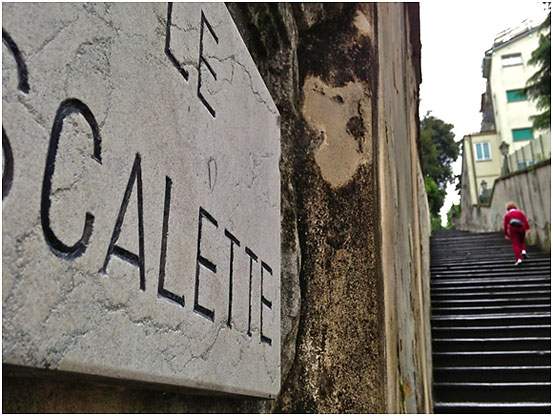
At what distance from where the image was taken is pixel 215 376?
3.03 feet

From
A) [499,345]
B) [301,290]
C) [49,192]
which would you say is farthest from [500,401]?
[49,192]

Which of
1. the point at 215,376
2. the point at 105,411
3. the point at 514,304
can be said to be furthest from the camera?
the point at 514,304

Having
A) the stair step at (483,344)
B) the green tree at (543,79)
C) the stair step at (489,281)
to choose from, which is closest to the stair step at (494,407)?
the stair step at (483,344)

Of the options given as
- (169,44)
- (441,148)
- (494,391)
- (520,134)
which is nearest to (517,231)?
(494,391)

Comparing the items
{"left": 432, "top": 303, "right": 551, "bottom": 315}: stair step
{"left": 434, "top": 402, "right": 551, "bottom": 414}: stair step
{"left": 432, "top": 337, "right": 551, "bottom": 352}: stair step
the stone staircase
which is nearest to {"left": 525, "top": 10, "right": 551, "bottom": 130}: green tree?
the stone staircase

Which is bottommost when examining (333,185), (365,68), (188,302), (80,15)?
(188,302)

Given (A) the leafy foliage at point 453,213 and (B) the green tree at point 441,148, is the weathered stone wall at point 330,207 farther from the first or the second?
(B) the green tree at point 441,148

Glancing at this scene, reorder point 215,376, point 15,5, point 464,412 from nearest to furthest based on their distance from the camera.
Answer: point 15,5 → point 215,376 → point 464,412

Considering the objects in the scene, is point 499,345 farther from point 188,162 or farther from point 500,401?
point 188,162

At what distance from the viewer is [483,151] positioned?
86.0 ft

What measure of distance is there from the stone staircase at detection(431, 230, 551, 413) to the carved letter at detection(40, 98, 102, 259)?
16.1 ft

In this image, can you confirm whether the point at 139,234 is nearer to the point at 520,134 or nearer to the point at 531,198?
the point at 531,198

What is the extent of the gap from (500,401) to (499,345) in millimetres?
977

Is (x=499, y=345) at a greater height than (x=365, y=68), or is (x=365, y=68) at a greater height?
(x=365, y=68)
